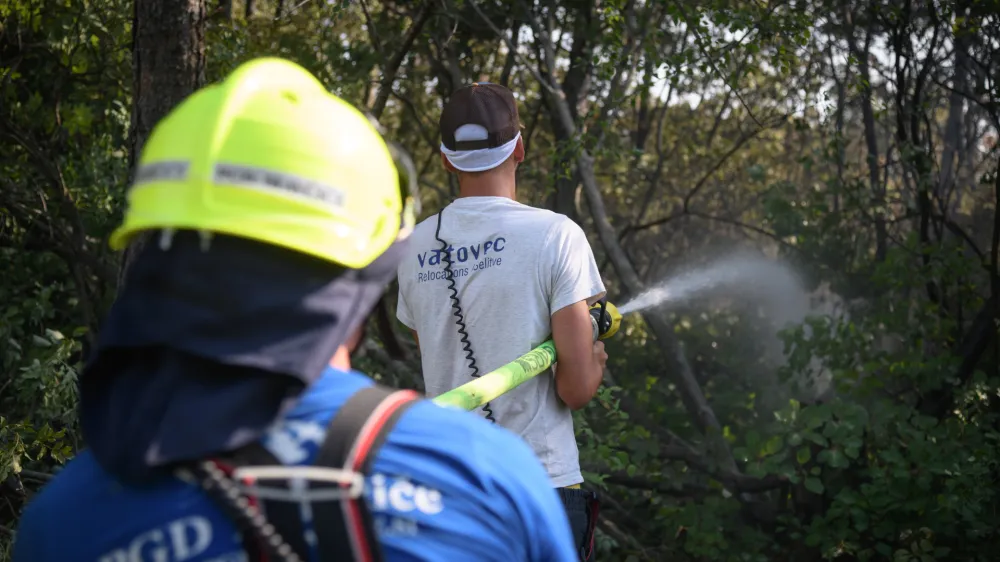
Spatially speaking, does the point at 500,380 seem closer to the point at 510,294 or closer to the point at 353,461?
the point at 510,294

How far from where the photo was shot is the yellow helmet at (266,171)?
112 cm

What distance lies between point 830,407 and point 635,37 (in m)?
2.52

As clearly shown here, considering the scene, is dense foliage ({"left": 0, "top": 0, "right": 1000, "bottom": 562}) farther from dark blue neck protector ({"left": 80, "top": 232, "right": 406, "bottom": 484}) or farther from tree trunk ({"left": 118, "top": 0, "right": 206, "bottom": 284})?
dark blue neck protector ({"left": 80, "top": 232, "right": 406, "bottom": 484})

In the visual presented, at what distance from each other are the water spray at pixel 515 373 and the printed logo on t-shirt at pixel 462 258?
10.3 inches

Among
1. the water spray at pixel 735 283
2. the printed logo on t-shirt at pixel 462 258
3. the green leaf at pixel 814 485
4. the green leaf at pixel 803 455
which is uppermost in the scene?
the printed logo on t-shirt at pixel 462 258

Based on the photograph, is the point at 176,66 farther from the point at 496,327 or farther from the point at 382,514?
the point at 382,514

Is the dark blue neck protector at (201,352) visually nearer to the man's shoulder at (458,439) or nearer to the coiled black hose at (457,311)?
the man's shoulder at (458,439)

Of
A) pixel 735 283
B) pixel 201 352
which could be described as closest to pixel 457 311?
pixel 201 352

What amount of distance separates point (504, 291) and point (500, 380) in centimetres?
43

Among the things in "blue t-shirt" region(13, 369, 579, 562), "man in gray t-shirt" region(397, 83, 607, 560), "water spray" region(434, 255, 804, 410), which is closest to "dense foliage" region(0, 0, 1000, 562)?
"water spray" region(434, 255, 804, 410)

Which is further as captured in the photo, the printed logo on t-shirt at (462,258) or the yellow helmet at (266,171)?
the printed logo on t-shirt at (462,258)

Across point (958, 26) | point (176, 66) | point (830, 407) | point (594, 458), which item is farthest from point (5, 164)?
point (958, 26)

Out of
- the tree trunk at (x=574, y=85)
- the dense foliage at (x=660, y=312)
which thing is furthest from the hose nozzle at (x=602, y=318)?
the tree trunk at (x=574, y=85)

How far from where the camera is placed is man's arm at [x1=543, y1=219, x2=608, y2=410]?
8.65 ft
